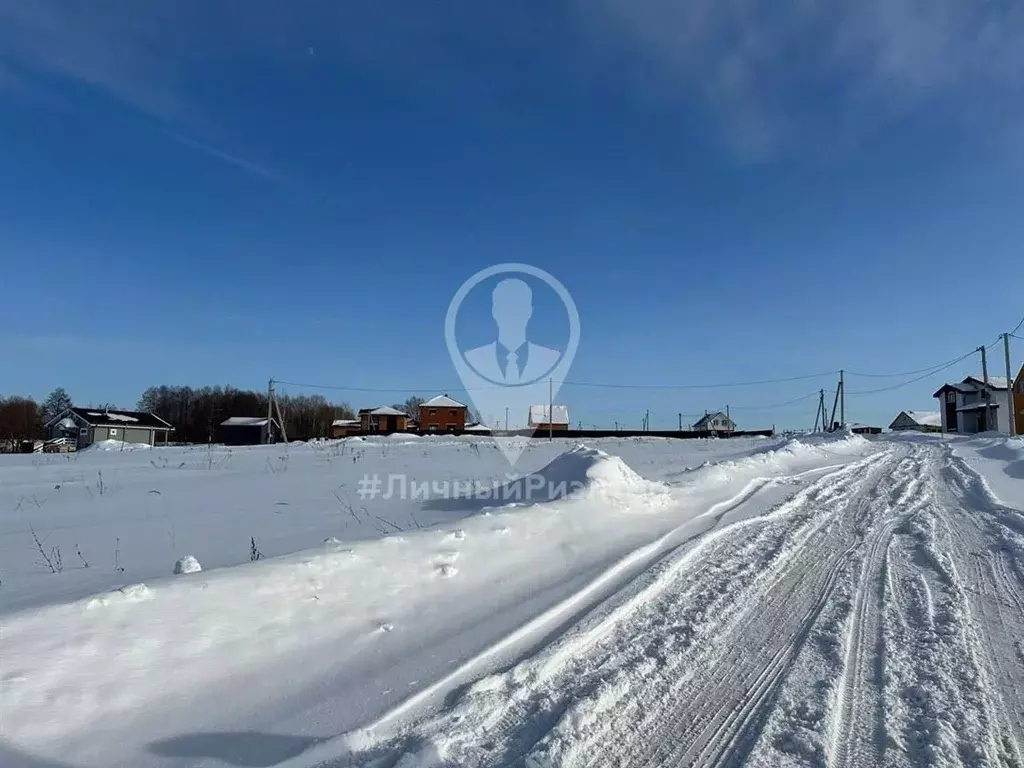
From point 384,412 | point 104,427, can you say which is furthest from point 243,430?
point 384,412

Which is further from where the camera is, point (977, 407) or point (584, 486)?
point (977, 407)

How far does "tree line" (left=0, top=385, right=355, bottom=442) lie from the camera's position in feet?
259

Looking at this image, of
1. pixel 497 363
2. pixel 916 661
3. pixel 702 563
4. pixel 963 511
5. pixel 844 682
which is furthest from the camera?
pixel 497 363

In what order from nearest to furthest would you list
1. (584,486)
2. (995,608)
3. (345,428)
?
(995,608), (584,486), (345,428)

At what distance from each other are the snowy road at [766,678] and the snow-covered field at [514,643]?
15 millimetres

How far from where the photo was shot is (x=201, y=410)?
88.9 metres

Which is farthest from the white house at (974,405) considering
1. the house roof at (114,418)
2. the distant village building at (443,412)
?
the house roof at (114,418)

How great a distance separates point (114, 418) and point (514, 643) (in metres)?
62.3

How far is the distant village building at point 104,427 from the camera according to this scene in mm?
51531

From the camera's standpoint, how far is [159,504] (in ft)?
27.0

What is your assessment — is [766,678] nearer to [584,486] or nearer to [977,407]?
[584,486]

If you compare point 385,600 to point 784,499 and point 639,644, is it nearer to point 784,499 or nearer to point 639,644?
point 639,644

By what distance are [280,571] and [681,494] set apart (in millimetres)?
6394

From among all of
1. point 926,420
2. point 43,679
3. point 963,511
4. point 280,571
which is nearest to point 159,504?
point 280,571
